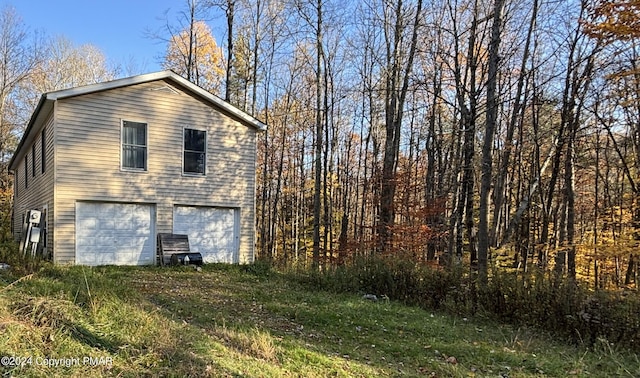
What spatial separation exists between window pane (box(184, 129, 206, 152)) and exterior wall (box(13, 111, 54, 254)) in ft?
11.6

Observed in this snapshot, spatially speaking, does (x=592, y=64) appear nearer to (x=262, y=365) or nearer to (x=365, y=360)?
(x=365, y=360)

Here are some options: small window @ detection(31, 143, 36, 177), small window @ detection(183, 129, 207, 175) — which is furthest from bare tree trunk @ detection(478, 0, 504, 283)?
small window @ detection(31, 143, 36, 177)

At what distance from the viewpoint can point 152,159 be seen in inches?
481

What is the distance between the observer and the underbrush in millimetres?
5880

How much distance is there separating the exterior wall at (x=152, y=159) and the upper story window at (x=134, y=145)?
157 millimetres

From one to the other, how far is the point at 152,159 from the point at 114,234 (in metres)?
2.38

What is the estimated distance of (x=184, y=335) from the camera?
14.3ft

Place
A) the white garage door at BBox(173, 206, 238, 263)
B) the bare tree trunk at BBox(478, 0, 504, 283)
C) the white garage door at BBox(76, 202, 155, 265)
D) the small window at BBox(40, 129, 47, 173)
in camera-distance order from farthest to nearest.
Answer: the white garage door at BBox(173, 206, 238, 263) → the small window at BBox(40, 129, 47, 173) → the white garage door at BBox(76, 202, 155, 265) → the bare tree trunk at BBox(478, 0, 504, 283)

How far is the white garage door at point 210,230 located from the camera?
12695 millimetres

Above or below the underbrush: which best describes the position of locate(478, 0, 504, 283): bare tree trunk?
above

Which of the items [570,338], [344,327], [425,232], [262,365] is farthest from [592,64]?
[262,365]

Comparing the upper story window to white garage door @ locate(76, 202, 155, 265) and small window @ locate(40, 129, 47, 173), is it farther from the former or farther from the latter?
small window @ locate(40, 129, 47, 173)

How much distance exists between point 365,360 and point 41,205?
1207 centimetres

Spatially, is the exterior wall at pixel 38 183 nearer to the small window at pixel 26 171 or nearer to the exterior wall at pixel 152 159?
the small window at pixel 26 171
